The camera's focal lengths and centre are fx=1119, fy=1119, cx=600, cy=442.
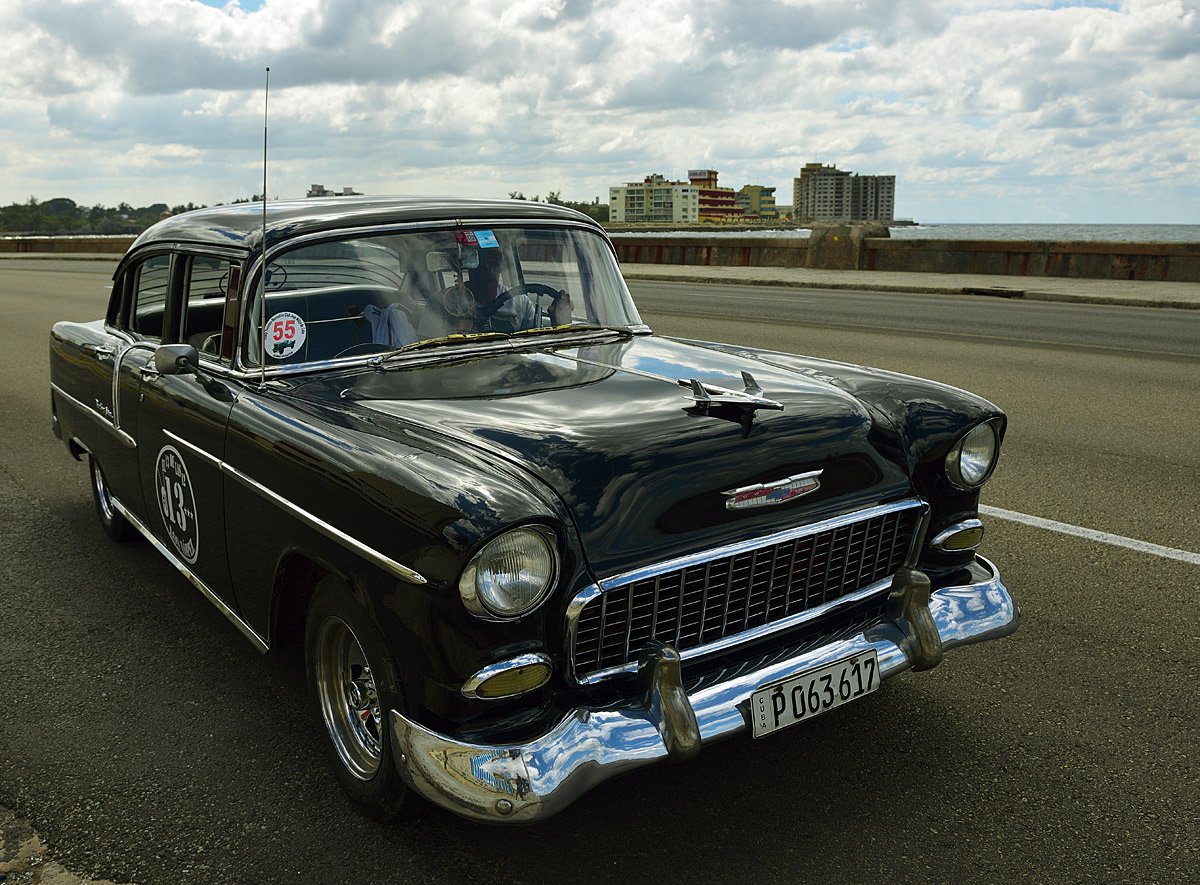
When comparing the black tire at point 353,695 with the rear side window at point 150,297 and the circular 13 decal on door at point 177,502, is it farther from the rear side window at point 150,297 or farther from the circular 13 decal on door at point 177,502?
the rear side window at point 150,297

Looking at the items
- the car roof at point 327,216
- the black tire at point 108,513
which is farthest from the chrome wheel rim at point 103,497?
the car roof at point 327,216

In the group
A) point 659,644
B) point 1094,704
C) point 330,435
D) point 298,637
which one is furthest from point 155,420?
point 1094,704

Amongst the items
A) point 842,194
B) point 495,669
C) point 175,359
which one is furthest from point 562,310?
point 842,194

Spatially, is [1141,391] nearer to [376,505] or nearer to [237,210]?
[237,210]

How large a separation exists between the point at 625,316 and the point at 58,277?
27.2 meters

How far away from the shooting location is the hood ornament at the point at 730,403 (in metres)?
3.17

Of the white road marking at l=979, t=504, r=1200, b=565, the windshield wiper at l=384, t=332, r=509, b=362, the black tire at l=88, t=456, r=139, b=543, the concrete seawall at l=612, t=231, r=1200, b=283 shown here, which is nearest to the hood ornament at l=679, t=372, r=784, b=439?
the windshield wiper at l=384, t=332, r=509, b=362

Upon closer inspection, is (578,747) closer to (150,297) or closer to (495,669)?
(495,669)

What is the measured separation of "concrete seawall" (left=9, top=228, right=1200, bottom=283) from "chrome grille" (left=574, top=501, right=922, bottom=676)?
71.9 ft

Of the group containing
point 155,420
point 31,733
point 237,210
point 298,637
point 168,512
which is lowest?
point 31,733

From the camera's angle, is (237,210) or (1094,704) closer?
(1094,704)

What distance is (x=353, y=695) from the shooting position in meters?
3.15

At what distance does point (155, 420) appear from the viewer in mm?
4254

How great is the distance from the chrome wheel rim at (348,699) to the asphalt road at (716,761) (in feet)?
0.48
